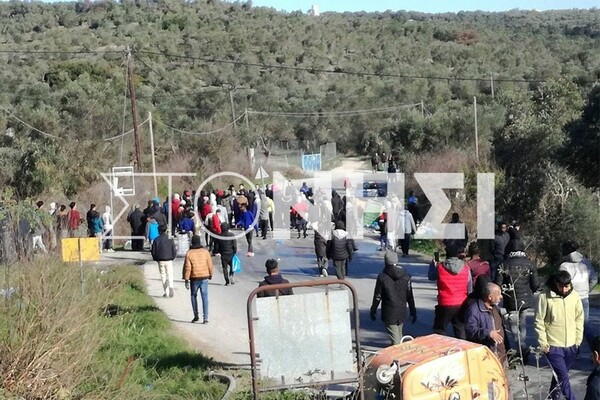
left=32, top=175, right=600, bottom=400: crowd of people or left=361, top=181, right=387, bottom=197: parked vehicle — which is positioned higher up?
left=32, top=175, right=600, bottom=400: crowd of people

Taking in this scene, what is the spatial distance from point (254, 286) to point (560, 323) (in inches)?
410

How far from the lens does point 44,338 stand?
25.6 feet

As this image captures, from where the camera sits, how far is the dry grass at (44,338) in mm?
7641

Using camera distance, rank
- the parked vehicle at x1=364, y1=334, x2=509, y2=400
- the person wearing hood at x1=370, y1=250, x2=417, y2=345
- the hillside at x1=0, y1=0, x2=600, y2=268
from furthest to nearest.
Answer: the hillside at x1=0, y1=0, x2=600, y2=268 < the person wearing hood at x1=370, y1=250, x2=417, y2=345 < the parked vehicle at x1=364, y1=334, x2=509, y2=400

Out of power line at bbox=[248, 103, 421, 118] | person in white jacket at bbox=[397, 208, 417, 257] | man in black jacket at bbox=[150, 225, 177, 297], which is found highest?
power line at bbox=[248, 103, 421, 118]

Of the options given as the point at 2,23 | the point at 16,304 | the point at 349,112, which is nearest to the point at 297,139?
the point at 349,112

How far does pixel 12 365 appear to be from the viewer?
25.1 feet

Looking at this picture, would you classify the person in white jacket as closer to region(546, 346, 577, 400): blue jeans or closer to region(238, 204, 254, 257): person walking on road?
region(238, 204, 254, 257): person walking on road

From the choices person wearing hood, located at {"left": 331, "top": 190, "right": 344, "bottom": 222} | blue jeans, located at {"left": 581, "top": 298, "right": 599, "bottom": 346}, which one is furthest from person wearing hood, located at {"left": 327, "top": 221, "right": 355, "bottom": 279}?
person wearing hood, located at {"left": 331, "top": 190, "right": 344, "bottom": 222}

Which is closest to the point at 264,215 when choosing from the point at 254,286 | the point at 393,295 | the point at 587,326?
the point at 254,286

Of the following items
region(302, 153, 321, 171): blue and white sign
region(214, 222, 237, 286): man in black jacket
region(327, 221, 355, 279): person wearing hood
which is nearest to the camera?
region(327, 221, 355, 279): person wearing hood

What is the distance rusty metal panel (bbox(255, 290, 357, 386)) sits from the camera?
8000mm

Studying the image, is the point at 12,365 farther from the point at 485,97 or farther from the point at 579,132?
the point at 485,97

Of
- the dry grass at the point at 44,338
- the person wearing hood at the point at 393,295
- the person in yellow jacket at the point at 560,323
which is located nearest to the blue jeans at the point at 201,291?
the person wearing hood at the point at 393,295
